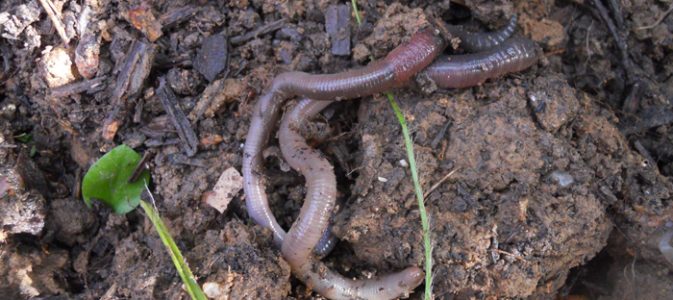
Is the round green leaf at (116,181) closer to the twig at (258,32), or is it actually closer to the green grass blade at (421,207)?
the twig at (258,32)

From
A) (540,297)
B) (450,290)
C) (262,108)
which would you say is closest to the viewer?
(450,290)

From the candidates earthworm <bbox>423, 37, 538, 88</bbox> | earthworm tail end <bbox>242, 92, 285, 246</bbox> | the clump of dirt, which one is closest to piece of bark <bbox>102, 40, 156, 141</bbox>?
earthworm tail end <bbox>242, 92, 285, 246</bbox>

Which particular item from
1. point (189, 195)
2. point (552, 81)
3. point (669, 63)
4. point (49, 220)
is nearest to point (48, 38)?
point (49, 220)

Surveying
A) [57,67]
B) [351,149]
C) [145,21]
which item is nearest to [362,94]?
[351,149]

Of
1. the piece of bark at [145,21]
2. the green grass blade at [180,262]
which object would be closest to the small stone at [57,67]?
the piece of bark at [145,21]

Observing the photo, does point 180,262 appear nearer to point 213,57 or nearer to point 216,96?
point 216,96

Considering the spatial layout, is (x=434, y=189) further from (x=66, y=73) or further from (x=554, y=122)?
(x=66, y=73)
